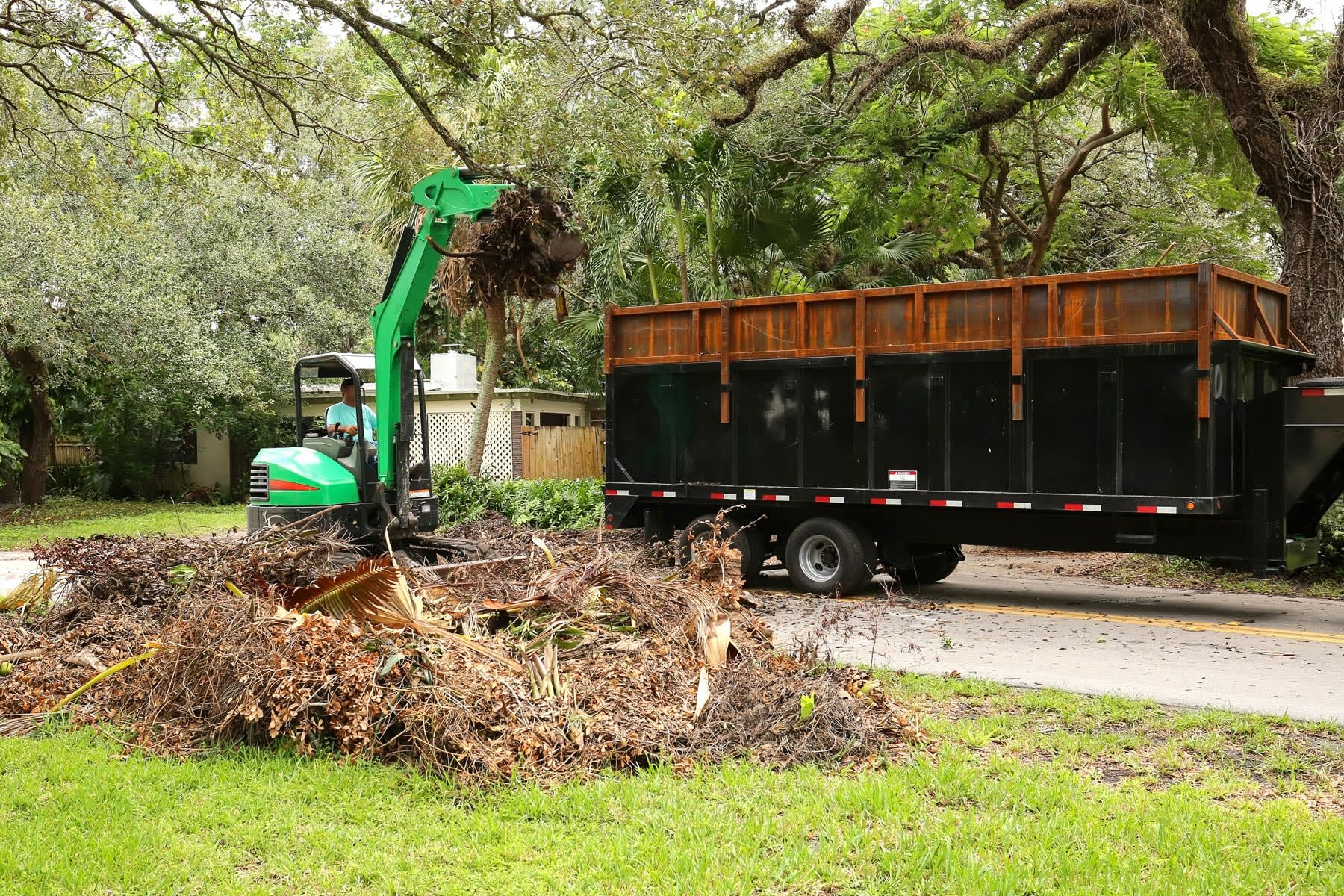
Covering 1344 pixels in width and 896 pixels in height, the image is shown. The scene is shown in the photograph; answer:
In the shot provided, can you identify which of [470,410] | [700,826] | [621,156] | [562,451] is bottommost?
[700,826]

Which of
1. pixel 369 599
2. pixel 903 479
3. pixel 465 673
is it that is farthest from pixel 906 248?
pixel 465 673

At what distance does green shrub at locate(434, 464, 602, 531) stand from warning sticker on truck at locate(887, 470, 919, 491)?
5.19 m

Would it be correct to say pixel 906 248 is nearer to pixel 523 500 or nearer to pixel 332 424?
pixel 523 500

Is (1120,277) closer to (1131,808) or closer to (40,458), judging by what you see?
(1131,808)

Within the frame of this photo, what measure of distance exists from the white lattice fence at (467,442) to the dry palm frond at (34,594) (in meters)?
16.0

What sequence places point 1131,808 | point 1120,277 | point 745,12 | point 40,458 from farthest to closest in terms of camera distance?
point 40,458
point 745,12
point 1120,277
point 1131,808

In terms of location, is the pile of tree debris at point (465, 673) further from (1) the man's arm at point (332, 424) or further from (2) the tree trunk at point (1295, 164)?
(2) the tree trunk at point (1295, 164)

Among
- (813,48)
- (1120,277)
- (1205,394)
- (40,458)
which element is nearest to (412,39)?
(813,48)

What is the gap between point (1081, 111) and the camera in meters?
20.3

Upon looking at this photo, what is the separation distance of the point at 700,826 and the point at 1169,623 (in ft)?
24.3

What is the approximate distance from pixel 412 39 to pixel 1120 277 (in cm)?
670

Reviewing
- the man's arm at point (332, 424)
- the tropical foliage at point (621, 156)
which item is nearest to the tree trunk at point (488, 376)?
the tropical foliage at point (621, 156)

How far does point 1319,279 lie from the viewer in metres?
12.8

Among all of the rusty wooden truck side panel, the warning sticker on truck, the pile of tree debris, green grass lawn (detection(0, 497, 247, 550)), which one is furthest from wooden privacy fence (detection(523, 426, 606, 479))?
the pile of tree debris
